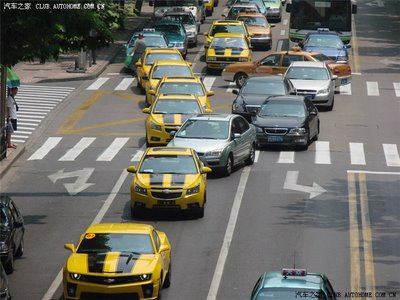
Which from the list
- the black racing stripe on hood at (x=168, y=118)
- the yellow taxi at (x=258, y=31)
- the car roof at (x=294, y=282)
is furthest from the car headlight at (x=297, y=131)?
the yellow taxi at (x=258, y=31)

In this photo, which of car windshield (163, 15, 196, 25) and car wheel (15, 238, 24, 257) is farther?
car windshield (163, 15, 196, 25)

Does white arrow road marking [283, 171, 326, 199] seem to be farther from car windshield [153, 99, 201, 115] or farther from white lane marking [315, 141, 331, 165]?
car windshield [153, 99, 201, 115]

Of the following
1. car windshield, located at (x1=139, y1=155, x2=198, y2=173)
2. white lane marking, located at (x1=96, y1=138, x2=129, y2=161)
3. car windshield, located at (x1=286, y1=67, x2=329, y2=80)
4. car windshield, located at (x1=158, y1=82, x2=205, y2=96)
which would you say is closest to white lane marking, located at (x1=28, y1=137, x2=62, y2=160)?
white lane marking, located at (x1=96, y1=138, x2=129, y2=161)

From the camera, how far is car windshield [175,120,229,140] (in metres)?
37.3

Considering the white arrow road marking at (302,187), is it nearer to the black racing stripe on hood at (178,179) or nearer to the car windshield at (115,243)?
the black racing stripe on hood at (178,179)

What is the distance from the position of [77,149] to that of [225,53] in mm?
16956

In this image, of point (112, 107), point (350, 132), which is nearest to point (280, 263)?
point (350, 132)

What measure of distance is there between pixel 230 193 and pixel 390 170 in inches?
243

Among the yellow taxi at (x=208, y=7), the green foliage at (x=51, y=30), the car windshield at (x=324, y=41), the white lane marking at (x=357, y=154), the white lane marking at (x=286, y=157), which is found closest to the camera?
the green foliage at (x=51, y=30)

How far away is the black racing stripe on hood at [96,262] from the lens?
2355cm

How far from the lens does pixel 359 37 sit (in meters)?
74.4

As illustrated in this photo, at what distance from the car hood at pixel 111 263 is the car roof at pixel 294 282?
3025 millimetres

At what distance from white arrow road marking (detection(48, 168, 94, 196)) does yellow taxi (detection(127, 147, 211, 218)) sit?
11.9 ft

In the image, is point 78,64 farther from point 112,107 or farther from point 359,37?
point 359,37
